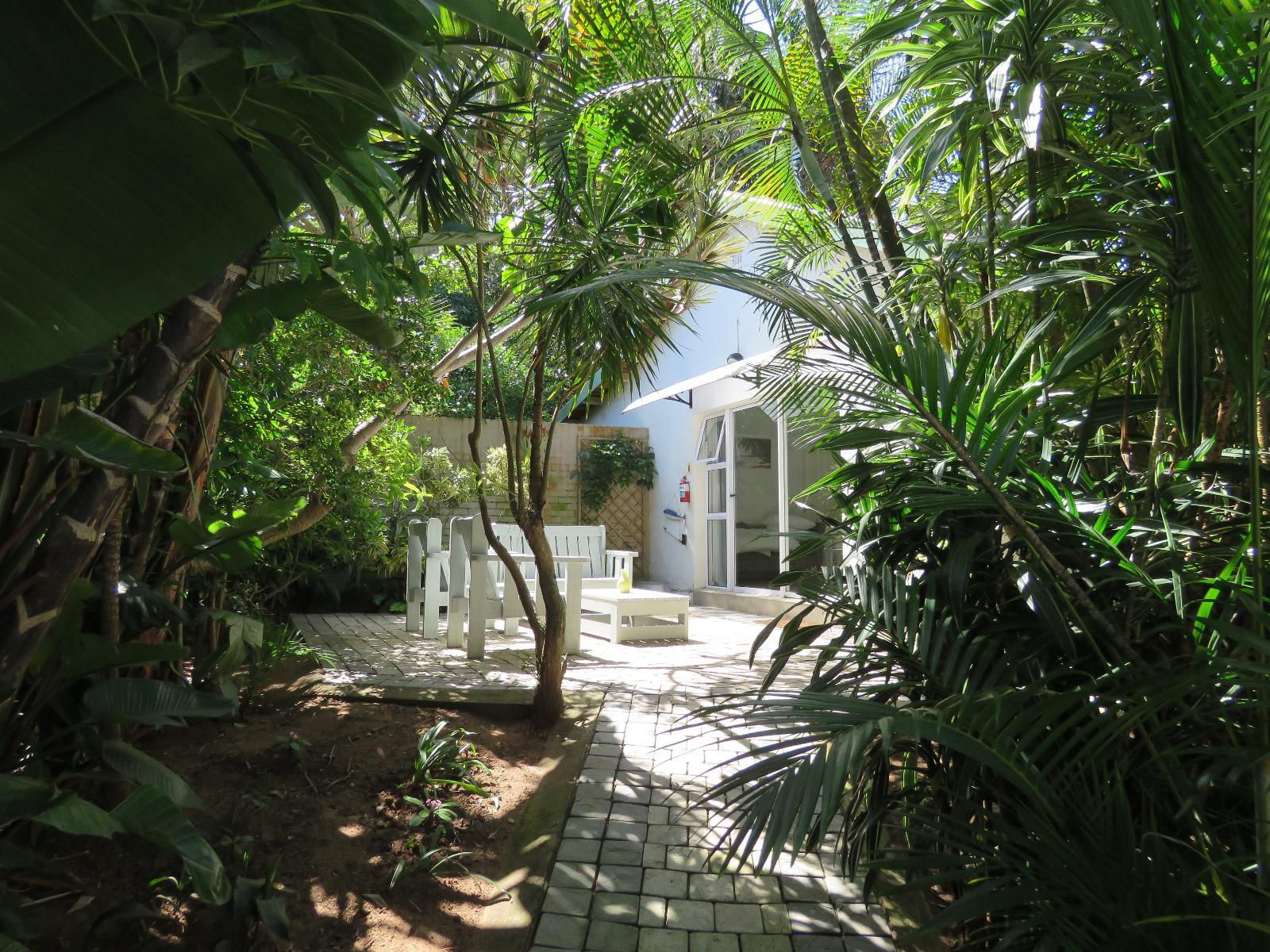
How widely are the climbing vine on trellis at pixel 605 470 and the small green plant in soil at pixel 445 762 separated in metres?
7.92

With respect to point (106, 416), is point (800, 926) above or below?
below

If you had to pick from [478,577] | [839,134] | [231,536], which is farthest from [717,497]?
[231,536]

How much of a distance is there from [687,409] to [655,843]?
27.2ft

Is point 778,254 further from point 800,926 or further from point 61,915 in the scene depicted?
point 61,915

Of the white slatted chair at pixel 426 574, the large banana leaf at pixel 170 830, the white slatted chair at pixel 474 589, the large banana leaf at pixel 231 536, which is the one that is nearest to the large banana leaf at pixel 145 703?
the large banana leaf at pixel 170 830

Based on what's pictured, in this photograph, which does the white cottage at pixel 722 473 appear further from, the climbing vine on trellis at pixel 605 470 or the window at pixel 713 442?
the climbing vine on trellis at pixel 605 470

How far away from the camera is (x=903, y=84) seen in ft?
6.95

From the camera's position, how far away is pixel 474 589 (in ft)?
16.4

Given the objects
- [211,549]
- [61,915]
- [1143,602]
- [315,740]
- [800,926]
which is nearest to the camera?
[1143,602]

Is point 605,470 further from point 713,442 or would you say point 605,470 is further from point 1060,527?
point 1060,527

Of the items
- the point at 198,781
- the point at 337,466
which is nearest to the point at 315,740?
the point at 198,781

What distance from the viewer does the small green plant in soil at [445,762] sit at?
9.73ft

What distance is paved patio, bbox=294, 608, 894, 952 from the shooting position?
2041 millimetres

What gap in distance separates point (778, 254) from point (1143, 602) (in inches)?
97.6
